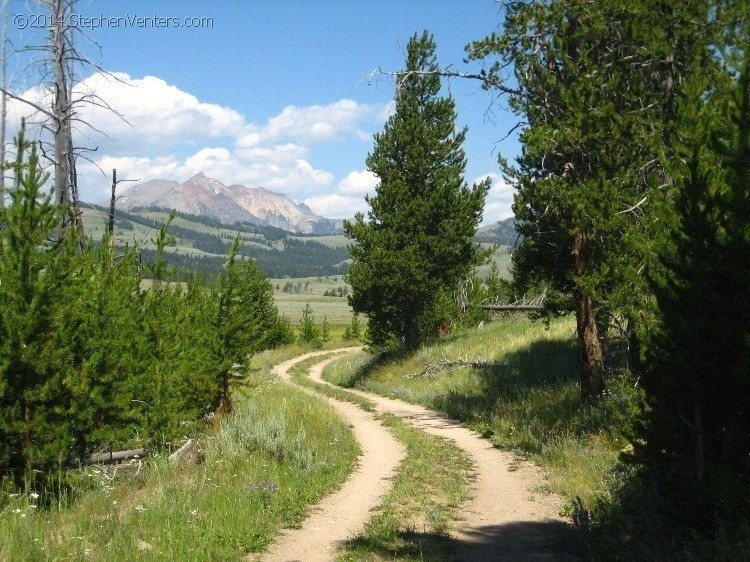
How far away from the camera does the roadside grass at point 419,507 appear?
718 cm

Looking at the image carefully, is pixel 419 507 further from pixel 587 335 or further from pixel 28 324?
pixel 587 335

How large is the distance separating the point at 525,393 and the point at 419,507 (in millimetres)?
8958

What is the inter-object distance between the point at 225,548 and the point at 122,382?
12.7 ft

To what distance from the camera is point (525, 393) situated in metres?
17.3

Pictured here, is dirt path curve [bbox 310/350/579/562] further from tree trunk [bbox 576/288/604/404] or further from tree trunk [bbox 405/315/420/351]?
tree trunk [bbox 405/315/420/351]

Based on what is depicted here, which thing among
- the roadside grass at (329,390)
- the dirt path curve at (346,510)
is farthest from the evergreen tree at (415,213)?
the dirt path curve at (346,510)

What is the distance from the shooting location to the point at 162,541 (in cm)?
682

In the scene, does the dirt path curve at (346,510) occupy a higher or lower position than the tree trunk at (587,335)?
lower

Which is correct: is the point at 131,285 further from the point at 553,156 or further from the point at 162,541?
the point at 553,156

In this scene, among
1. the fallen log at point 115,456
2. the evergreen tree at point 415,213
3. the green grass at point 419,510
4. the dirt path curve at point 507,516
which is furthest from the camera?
the evergreen tree at point 415,213

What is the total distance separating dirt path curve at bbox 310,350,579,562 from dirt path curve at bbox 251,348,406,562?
1398 millimetres

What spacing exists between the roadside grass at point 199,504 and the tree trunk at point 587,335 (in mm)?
5177

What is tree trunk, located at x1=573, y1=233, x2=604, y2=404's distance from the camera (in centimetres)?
1334

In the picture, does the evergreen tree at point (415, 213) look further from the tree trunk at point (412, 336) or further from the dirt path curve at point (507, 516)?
the dirt path curve at point (507, 516)
